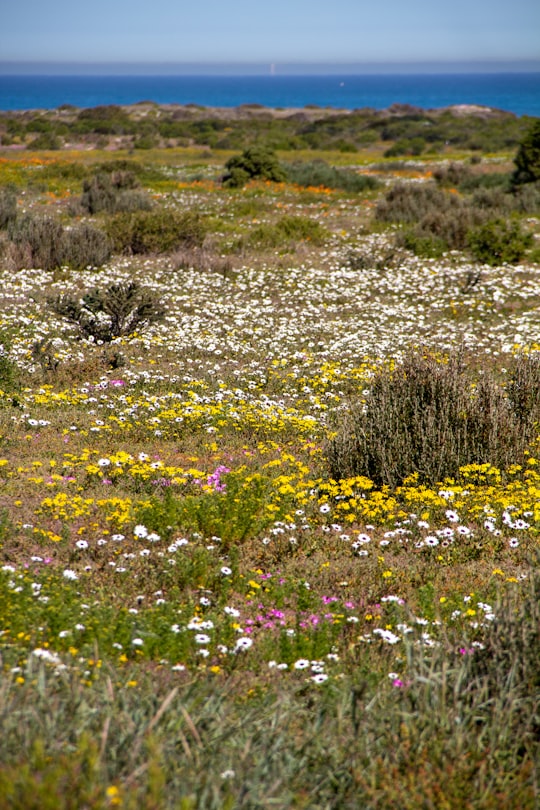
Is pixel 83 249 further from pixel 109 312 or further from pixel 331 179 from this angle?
pixel 331 179

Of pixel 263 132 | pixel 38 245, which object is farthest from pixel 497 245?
pixel 263 132

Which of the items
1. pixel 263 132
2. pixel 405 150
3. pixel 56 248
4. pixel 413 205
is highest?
pixel 263 132

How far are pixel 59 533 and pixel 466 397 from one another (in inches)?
185

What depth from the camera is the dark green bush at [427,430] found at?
757 centimetres

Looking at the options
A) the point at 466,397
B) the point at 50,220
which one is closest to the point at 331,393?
the point at 466,397

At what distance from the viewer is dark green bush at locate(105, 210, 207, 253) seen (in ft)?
59.7

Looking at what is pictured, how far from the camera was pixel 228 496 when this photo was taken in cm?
652

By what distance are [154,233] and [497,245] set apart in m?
8.70

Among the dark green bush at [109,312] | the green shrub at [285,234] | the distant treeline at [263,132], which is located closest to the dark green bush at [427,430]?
the dark green bush at [109,312]

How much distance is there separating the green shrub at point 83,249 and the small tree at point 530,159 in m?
18.3

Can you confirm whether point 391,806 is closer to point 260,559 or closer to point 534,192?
point 260,559

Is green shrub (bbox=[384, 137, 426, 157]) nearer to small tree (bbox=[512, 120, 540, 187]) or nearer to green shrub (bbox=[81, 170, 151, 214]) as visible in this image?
small tree (bbox=[512, 120, 540, 187])

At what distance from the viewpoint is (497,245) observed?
17.6 m

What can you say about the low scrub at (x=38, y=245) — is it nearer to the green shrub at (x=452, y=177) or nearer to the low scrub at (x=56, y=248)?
the low scrub at (x=56, y=248)
